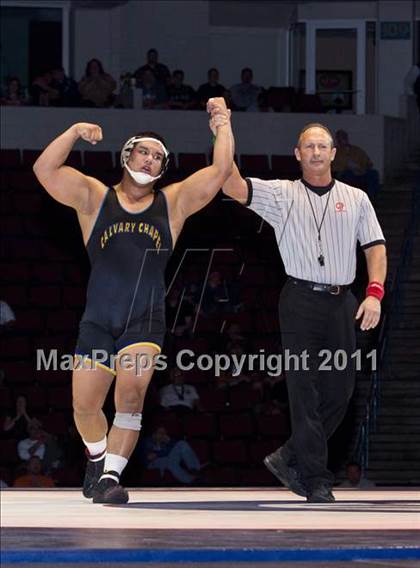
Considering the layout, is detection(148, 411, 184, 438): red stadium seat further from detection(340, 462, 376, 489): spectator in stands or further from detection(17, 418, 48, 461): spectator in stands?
detection(340, 462, 376, 489): spectator in stands

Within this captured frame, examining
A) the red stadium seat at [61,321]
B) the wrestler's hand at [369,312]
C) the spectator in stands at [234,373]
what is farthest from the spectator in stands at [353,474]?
the wrestler's hand at [369,312]

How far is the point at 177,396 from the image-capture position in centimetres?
1498

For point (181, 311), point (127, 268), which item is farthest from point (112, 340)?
point (181, 311)

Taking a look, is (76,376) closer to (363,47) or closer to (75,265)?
(75,265)

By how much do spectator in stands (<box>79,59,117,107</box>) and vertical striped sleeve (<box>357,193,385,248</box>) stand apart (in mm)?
12297

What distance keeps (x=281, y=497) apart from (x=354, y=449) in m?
7.80

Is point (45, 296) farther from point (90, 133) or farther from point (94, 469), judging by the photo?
point (90, 133)

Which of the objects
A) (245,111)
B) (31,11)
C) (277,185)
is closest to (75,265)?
(245,111)

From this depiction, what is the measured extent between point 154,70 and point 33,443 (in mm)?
7669

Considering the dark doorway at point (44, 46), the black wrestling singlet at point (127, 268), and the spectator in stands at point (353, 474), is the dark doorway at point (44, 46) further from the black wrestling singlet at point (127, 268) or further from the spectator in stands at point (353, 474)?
the black wrestling singlet at point (127, 268)

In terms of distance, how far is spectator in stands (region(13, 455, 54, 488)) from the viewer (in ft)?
42.9

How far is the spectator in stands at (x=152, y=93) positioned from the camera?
1953 centimetres

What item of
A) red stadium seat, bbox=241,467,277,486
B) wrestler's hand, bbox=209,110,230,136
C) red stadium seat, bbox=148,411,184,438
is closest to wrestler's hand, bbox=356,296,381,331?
wrestler's hand, bbox=209,110,230,136

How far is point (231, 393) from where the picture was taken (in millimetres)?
15227
